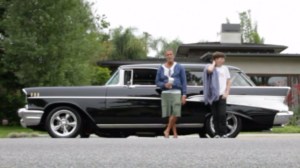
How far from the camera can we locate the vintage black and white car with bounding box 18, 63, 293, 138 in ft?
36.9

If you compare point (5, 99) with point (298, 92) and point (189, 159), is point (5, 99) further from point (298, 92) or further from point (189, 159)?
point (189, 159)

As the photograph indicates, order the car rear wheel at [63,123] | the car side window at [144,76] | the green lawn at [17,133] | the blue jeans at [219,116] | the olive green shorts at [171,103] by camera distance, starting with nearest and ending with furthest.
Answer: the blue jeans at [219,116] < the olive green shorts at [171,103] < the car rear wheel at [63,123] < the car side window at [144,76] < the green lawn at [17,133]

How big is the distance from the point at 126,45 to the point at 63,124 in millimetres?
38510

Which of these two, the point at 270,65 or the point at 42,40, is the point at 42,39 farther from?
the point at 270,65

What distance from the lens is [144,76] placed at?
11719mm

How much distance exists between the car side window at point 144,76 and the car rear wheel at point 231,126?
1.33 m

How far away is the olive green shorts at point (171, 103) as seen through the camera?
1073cm

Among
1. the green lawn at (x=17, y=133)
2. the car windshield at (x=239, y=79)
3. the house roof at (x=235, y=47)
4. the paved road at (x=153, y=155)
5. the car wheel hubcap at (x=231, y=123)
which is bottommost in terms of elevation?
the green lawn at (x=17, y=133)

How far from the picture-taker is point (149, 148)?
7.03 meters

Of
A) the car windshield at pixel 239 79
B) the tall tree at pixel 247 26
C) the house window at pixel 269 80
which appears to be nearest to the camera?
the car windshield at pixel 239 79

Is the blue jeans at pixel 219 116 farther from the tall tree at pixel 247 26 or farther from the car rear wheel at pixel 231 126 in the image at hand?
the tall tree at pixel 247 26

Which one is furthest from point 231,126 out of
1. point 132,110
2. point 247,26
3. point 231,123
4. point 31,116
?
point 247,26

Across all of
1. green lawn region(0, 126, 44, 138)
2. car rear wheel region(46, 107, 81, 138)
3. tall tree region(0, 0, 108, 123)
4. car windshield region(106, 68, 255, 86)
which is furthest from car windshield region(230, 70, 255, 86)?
tall tree region(0, 0, 108, 123)

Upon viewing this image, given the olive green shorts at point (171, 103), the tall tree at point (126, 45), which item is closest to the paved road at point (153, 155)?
the olive green shorts at point (171, 103)
